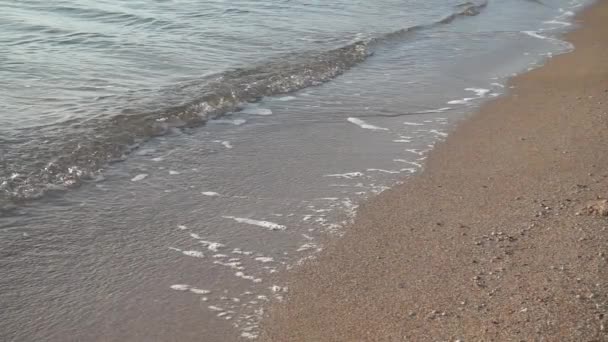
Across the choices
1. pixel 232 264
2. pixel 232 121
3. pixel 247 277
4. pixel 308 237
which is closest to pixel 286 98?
pixel 232 121

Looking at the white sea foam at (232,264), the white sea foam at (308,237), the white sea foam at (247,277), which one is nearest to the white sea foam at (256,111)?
the white sea foam at (308,237)

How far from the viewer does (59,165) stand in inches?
236

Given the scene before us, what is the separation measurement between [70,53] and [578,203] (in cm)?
798

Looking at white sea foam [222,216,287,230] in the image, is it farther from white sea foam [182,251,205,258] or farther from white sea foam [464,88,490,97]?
white sea foam [464,88,490,97]

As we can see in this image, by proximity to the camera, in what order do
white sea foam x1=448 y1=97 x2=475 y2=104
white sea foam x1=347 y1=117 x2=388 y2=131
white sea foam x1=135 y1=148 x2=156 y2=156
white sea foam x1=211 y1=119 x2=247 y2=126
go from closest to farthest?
white sea foam x1=135 y1=148 x2=156 y2=156 < white sea foam x1=347 y1=117 x2=388 y2=131 < white sea foam x1=211 y1=119 x2=247 y2=126 < white sea foam x1=448 y1=97 x2=475 y2=104

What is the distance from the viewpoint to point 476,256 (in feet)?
14.4

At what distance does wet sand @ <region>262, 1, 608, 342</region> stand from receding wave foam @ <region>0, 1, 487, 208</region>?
8.57 ft

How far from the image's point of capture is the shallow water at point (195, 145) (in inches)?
163

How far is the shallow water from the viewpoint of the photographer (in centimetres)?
413

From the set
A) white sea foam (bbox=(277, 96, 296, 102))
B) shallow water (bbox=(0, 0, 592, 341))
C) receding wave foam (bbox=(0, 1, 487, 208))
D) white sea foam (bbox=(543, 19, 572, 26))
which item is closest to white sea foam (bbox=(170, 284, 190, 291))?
shallow water (bbox=(0, 0, 592, 341))

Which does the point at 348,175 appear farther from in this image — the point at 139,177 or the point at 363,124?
the point at 139,177

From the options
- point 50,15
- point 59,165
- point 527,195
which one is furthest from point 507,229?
point 50,15

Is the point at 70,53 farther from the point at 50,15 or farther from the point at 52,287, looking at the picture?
the point at 52,287

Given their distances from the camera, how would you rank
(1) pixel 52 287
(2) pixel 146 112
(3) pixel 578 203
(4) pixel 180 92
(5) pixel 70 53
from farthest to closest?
(5) pixel 70 53, (4) pixel 180 92, (2) pixel 146 112, (3) pixel 578 203, (1) pixel 52 287
